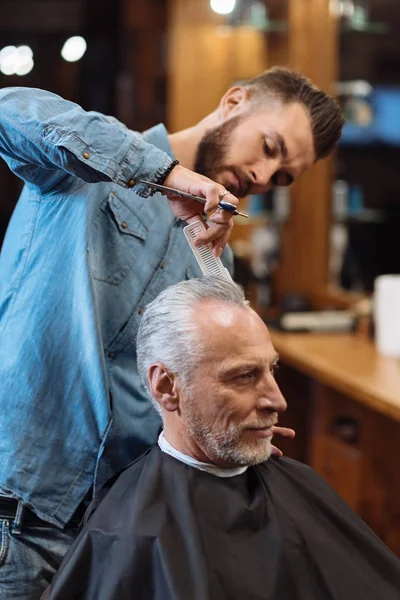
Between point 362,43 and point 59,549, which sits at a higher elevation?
point 362,43

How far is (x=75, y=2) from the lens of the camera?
612 centimetres

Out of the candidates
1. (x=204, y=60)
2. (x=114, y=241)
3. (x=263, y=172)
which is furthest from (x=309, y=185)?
(x=114, y=241)

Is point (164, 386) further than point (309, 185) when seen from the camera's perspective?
No

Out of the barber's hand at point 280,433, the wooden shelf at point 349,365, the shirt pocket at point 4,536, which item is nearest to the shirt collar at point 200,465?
the barber's hand at point 280,433

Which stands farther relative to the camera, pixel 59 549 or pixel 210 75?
pixel 210 75

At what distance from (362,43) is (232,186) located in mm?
2911

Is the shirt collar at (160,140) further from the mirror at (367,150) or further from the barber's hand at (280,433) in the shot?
the mirror at (367,150)

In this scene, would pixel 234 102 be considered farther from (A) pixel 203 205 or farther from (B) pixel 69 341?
(B) pixel 69 341

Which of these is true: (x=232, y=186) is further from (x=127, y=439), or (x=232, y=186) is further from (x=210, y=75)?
(x=210, y=75)

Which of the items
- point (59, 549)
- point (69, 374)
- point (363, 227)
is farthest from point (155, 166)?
point (363, 227)

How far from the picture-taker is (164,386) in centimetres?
184

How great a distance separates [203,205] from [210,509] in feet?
2.02

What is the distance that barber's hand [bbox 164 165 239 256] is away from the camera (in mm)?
1686

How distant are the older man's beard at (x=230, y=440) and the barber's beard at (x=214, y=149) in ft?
1.76
